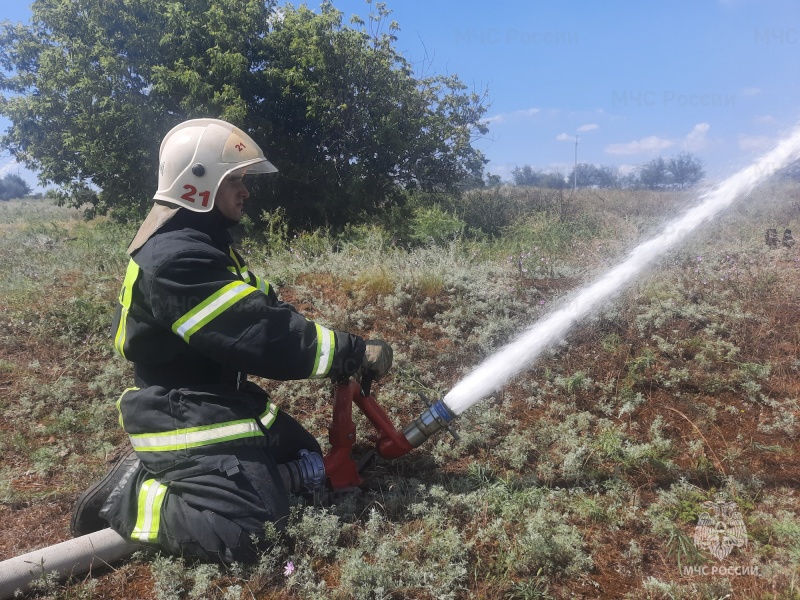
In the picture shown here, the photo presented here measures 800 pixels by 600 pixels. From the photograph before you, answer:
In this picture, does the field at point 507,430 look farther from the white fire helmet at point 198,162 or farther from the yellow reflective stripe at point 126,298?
the white fire helmet at point 198,162

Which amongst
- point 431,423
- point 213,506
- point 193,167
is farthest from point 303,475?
point 193,167

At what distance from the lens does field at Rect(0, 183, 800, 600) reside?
103 inches

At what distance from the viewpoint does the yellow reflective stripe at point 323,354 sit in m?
2.71

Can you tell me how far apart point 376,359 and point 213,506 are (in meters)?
1.09

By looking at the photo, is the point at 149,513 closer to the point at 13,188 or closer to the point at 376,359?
the point at 376,359

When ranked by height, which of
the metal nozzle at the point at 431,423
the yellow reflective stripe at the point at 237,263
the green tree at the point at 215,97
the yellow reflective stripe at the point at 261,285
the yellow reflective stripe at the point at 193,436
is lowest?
the metal nozzle at the point at 431,423

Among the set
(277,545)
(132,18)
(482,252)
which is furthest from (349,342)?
(132,18)

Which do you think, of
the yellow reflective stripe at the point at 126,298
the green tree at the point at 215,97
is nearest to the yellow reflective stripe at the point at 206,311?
the yellow reflective stripe at the point at 126,298

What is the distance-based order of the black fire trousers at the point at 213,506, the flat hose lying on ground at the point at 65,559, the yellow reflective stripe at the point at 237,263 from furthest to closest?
the yellow reflective stripe at the point at 237,263, the black fire trousers at the point at 213,506, the flat hose lying on ground at the point at 65,559

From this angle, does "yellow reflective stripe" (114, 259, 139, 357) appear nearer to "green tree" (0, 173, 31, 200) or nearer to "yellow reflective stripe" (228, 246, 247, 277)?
"yellow reflective stripe" (228, 246, 247, 277)

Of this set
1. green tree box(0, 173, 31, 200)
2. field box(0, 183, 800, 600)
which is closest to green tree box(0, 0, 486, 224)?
field box(0, 183, 800, 600)

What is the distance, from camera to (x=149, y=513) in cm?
268

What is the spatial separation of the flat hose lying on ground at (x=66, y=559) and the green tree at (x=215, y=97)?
8654 mm

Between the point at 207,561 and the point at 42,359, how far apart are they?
3202 mm
